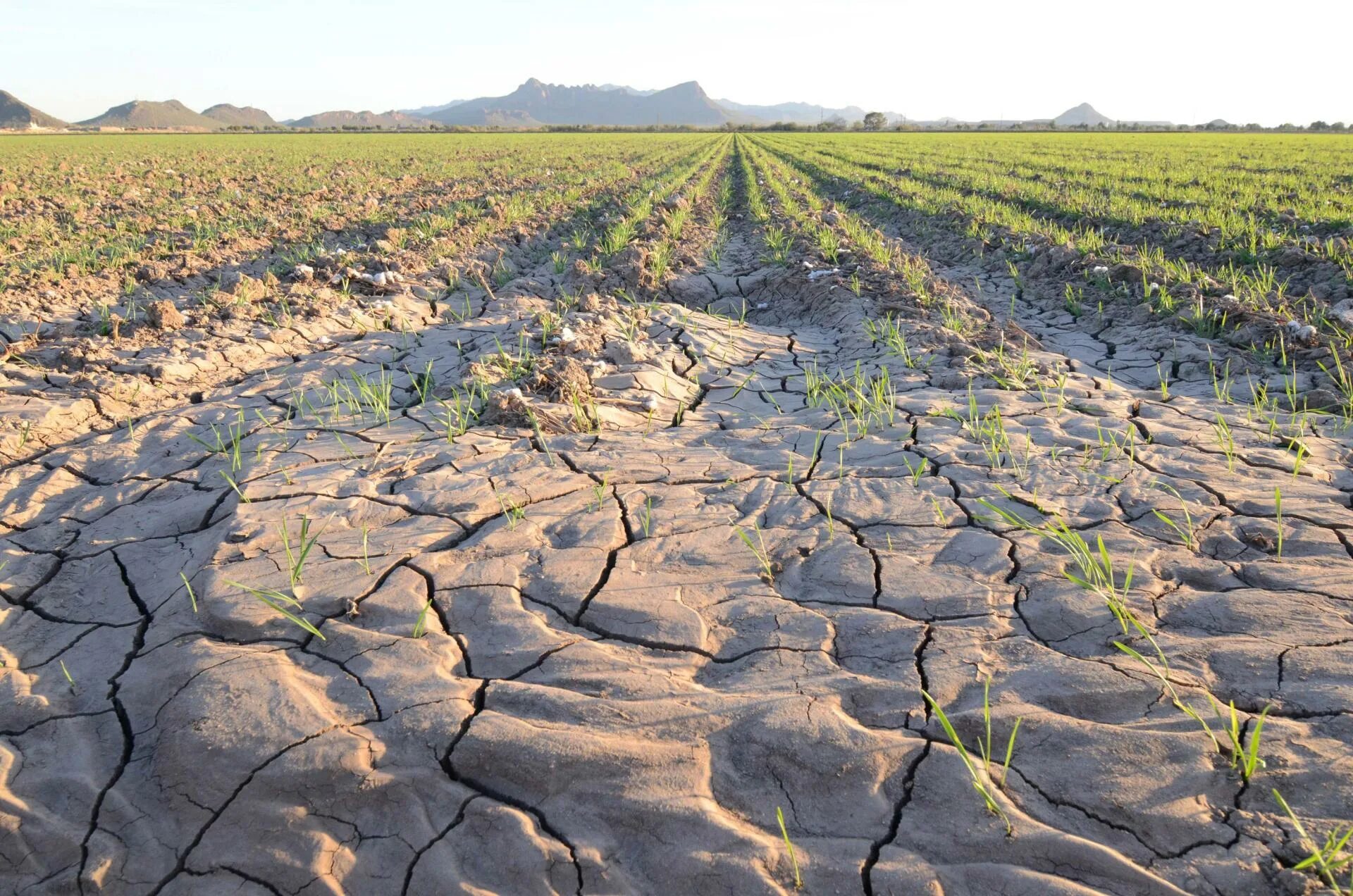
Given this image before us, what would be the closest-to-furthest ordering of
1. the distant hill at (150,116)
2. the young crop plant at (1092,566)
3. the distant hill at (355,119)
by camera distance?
1. the young crop plant at (1092,566)
2. the distant hill at (150,116)
3. the distant hill at (355,119)

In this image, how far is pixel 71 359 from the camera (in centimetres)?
413

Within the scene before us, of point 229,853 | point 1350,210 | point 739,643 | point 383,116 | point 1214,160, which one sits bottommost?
point 229,853

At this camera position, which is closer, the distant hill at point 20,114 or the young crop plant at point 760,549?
the young crop plant at point 760,549

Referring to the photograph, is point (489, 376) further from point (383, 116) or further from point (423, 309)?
point (383, 116)

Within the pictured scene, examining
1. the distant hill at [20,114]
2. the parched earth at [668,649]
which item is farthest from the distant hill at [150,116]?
the parched earth at [668,649]

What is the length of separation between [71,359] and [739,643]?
4.27 m

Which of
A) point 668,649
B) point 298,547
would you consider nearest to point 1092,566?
point 668,649

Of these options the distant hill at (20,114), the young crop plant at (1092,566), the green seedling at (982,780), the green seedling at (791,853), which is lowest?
the green seedling at (791,853)

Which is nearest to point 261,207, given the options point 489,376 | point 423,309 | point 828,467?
point 423,309

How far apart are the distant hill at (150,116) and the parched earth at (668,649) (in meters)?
145

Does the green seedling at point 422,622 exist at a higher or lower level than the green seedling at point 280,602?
lower

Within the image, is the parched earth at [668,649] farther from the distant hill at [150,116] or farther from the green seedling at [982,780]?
the distant hill at [150,116]

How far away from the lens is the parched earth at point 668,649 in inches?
54.9

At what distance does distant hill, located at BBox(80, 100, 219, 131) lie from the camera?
121375 mm
